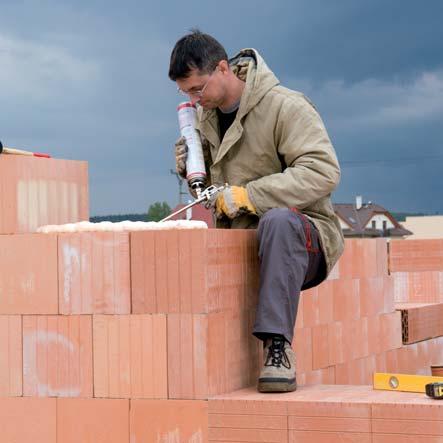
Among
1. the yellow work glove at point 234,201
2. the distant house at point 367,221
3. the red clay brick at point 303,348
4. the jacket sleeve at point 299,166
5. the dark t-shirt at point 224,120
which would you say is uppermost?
the distant house at point 367,221

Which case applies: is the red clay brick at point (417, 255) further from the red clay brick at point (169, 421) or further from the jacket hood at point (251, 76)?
the red clay brick at point (169, 421)

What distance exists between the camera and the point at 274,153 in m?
4.27

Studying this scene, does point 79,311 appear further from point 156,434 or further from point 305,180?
point 305,180

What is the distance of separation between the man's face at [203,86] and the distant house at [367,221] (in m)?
56.6

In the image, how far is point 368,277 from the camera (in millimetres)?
6527

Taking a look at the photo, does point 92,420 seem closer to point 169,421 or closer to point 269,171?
point 169,421

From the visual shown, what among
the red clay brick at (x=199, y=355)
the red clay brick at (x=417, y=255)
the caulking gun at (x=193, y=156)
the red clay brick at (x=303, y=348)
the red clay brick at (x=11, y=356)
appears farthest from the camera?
the red clay brick at (x=417, y=255)

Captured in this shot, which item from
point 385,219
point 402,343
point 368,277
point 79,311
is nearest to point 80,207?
point 79,311

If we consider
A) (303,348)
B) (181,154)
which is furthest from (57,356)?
(303,348)

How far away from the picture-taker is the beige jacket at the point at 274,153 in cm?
408

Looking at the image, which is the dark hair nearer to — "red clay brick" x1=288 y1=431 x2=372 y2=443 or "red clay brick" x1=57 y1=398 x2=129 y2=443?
"red clay brick" x1=57 y1=398 x2=129 y2=443

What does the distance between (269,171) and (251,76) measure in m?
0.44

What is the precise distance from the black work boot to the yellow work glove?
22.9 inches

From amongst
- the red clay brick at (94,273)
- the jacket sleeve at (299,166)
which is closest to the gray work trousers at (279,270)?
the jacket sleeve at (299,166)
